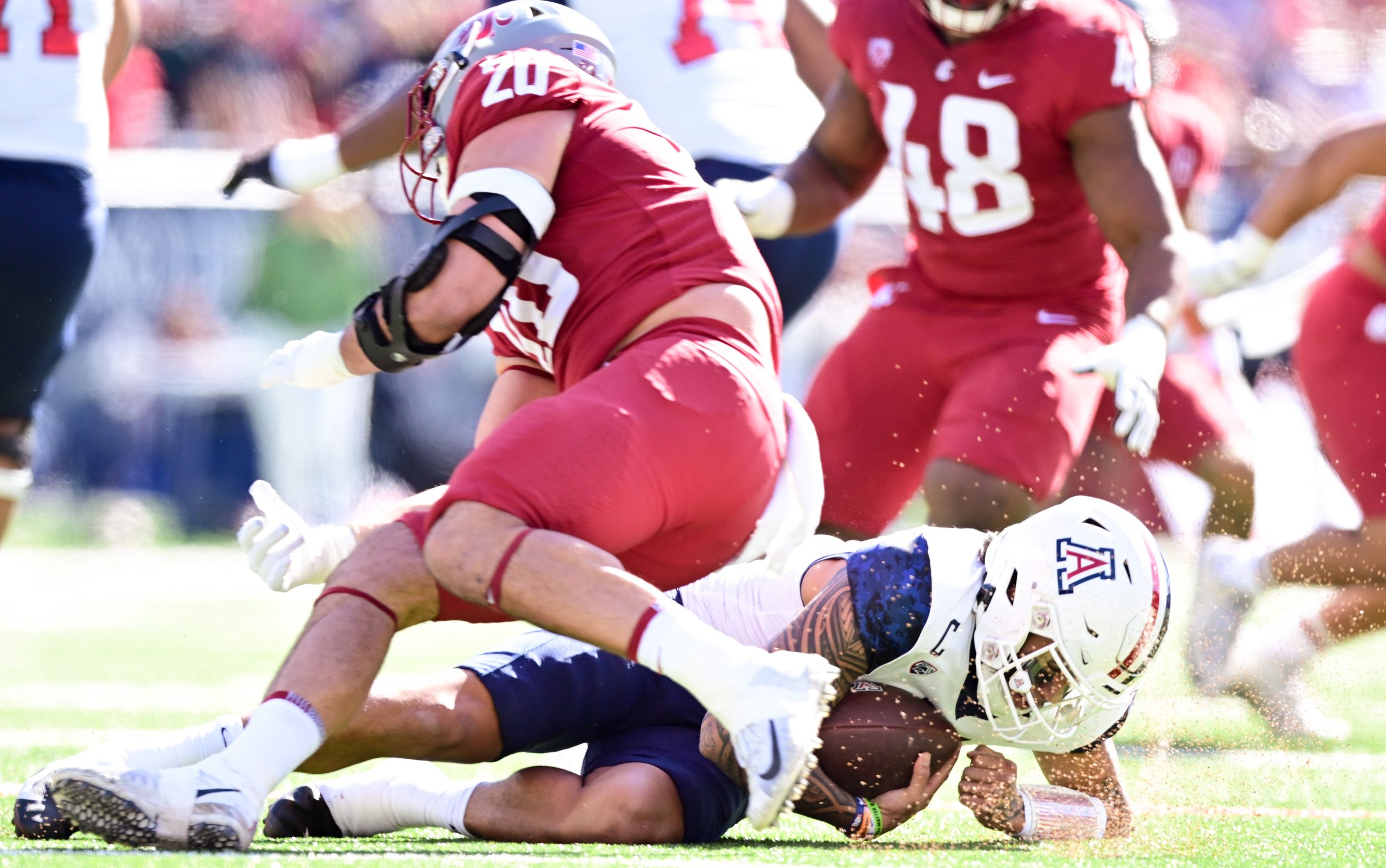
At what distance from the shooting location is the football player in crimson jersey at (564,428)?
2.37 m

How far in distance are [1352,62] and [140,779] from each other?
28.0ft

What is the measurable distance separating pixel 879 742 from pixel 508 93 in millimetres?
1123

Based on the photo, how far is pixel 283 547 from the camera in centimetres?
287

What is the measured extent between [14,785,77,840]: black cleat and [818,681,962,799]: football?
1.07m

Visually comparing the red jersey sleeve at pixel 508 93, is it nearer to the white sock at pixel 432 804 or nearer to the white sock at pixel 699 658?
the white sock at pixel 699 658

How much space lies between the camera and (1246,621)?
4742 millimetres

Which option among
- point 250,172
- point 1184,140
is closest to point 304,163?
point 250,172

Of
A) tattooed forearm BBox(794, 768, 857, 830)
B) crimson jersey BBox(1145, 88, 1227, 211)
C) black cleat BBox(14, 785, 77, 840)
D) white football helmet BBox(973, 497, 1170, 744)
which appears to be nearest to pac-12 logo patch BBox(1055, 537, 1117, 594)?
white football helmet BBox(973, 497, 1170, 744)

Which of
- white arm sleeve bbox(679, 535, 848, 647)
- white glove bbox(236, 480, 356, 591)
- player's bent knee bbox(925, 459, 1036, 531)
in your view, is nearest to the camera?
white glove bbox(236, 480, 356, 591)

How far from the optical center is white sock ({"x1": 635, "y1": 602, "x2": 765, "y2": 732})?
7.75ft

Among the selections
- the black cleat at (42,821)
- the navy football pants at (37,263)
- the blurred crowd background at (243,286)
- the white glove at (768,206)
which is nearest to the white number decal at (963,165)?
the white glove at (768,206)

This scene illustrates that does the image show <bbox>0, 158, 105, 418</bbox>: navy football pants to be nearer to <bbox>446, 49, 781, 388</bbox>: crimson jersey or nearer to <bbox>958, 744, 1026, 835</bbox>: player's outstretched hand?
<bbox>446, 49, 781, 388</bbox>: crimson jersey

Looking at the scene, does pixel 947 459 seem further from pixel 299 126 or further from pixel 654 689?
pixel 299 126

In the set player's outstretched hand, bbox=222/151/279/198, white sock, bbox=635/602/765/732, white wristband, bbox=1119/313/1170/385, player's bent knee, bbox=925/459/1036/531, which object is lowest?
player's bent knee, bbox=925/459/1036/531
